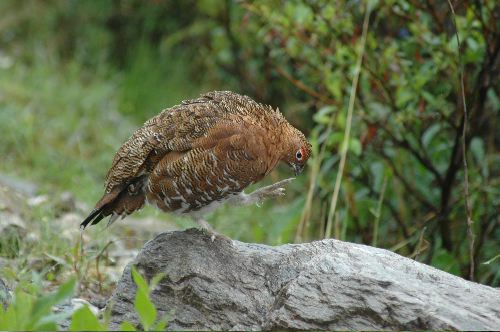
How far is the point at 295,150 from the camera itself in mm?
3807

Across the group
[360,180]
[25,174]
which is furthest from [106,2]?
[360,180]

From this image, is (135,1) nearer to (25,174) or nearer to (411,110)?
(25,174)

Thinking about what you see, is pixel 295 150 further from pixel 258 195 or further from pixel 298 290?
pixel 298 290

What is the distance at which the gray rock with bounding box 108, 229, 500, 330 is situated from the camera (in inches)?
126

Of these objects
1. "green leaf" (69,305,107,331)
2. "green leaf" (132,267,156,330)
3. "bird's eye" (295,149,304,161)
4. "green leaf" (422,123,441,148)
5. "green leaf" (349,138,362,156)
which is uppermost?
"green leaf" (422,123,441,148)

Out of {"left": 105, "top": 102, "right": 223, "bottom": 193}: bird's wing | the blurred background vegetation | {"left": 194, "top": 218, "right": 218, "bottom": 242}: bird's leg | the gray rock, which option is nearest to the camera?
the gray rock

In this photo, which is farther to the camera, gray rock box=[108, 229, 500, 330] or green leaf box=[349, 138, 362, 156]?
green leaf box=[349, 138, 362, 156]

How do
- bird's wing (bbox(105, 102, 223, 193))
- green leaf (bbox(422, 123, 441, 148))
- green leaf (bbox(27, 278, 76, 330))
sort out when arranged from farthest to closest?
green leaf (bbox(422, 123, 441, 148)) < bird's wing (bbox(105, 102, 223, 193)) < green leaf (bbox(27, 278, 76, 330))

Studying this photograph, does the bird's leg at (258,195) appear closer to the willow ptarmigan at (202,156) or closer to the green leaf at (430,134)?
the willow ptarmigan at (202,156)

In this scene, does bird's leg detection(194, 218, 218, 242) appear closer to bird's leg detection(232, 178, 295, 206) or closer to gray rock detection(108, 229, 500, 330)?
gray rock detection(108, 229, 500, 330)

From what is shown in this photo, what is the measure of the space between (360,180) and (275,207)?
1.75m

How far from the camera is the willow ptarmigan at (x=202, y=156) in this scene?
3639 millimetres

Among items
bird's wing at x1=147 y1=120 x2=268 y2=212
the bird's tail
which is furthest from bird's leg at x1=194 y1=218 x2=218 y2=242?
the bird's tail

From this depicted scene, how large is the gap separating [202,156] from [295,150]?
43cm
